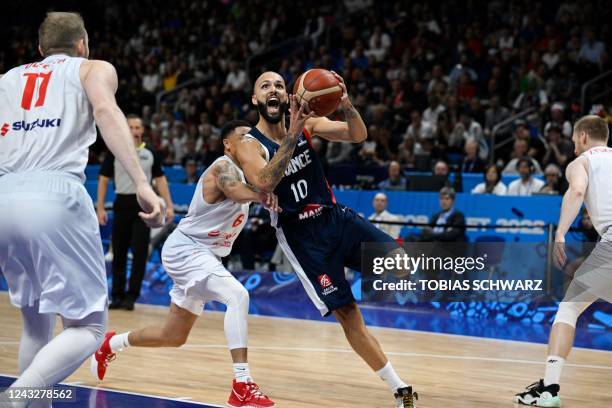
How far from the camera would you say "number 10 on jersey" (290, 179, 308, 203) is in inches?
222

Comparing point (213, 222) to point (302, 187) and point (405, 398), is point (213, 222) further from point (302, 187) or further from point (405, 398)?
point (405, 398)

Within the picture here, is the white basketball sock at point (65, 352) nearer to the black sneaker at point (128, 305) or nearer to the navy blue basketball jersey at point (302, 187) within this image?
the navy blue basketball jersey at point (302, 187)

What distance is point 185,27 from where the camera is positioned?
2212cm

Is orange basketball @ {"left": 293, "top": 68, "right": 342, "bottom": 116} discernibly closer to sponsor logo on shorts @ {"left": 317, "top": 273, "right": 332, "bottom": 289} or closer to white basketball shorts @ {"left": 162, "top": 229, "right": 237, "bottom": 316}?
sponsor logo on shorts @ {"left": 317, "top": 273, "right": 332, "bottom": 289}

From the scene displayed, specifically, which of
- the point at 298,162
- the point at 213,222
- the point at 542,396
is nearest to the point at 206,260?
the point at 213,222

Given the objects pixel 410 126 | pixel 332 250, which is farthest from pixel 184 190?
pixel 332 250

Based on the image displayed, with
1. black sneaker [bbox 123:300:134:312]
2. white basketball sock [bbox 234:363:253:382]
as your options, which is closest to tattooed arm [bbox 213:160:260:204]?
white basketball sock [bbox 234:363:253:382]

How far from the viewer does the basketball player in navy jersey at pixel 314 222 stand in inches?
216

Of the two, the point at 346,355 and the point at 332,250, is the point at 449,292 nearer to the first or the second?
the point at 346,355

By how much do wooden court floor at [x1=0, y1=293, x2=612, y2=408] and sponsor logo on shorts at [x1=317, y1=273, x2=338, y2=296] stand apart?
73cm

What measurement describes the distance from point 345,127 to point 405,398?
5.45 feet

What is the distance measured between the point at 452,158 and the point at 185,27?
393 inches

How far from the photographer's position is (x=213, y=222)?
631cm

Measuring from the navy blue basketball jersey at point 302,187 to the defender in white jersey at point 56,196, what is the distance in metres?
1.79
